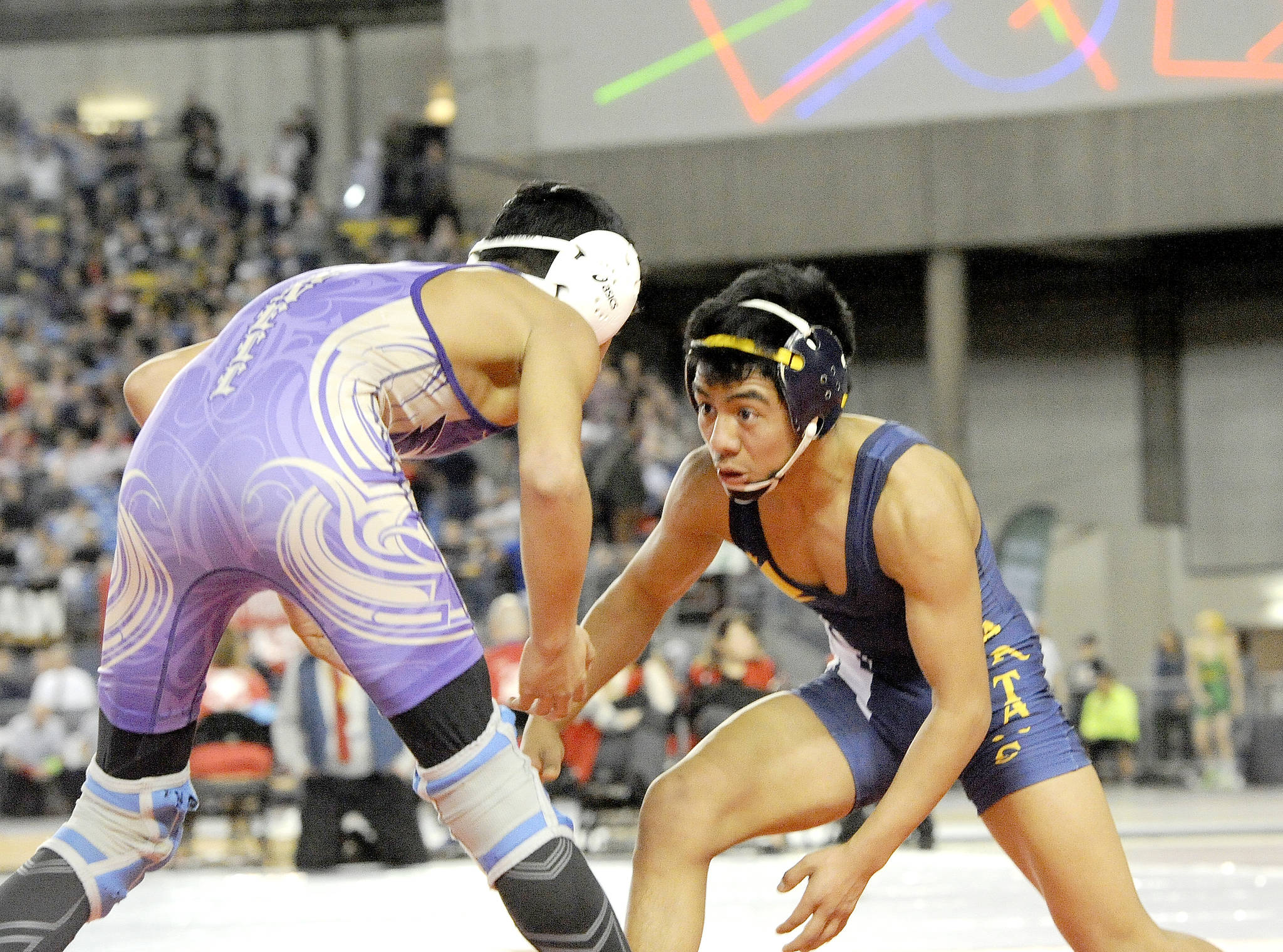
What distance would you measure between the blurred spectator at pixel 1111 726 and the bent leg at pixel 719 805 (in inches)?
367

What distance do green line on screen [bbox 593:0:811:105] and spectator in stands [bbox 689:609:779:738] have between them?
968cm

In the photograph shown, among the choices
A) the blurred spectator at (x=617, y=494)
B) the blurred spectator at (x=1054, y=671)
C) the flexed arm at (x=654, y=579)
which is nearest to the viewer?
the flexed arm at (x=654, y=579)

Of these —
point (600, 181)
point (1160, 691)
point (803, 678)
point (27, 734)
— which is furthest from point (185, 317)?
point (1160, 691)

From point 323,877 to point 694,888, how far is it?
3.86 meters

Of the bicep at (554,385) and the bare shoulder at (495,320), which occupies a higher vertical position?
the bare shoulder at (495,320)

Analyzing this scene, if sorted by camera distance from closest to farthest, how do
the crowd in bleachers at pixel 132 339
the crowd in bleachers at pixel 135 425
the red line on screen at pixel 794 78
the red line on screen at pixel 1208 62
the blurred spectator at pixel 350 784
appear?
1. the blurred spectator at pixel 350 784
2. the crowd in bleachers at pixel 135 425
3. the crowd in bleachers at pixel 132 339
4. the red line on screen at pixel 1208 62
5. the red line on screen at pixel 794 78

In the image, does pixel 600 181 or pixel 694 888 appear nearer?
pixel 694 888

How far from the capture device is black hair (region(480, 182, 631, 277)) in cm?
253

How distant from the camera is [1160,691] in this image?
12062 mm

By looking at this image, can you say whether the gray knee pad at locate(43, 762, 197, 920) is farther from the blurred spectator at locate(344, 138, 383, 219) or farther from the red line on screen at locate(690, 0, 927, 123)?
the red line on screen at locate(690, 0, 927, 123)

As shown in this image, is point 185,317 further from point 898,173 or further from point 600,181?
point 898,173

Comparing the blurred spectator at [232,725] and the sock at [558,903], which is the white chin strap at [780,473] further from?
the blurred spectator at [232,725]

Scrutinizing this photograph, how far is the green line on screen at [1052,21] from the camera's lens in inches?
607

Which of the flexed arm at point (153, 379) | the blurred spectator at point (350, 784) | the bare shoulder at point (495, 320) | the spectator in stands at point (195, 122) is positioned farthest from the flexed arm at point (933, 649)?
the spectator in stands at point (195, 122)
